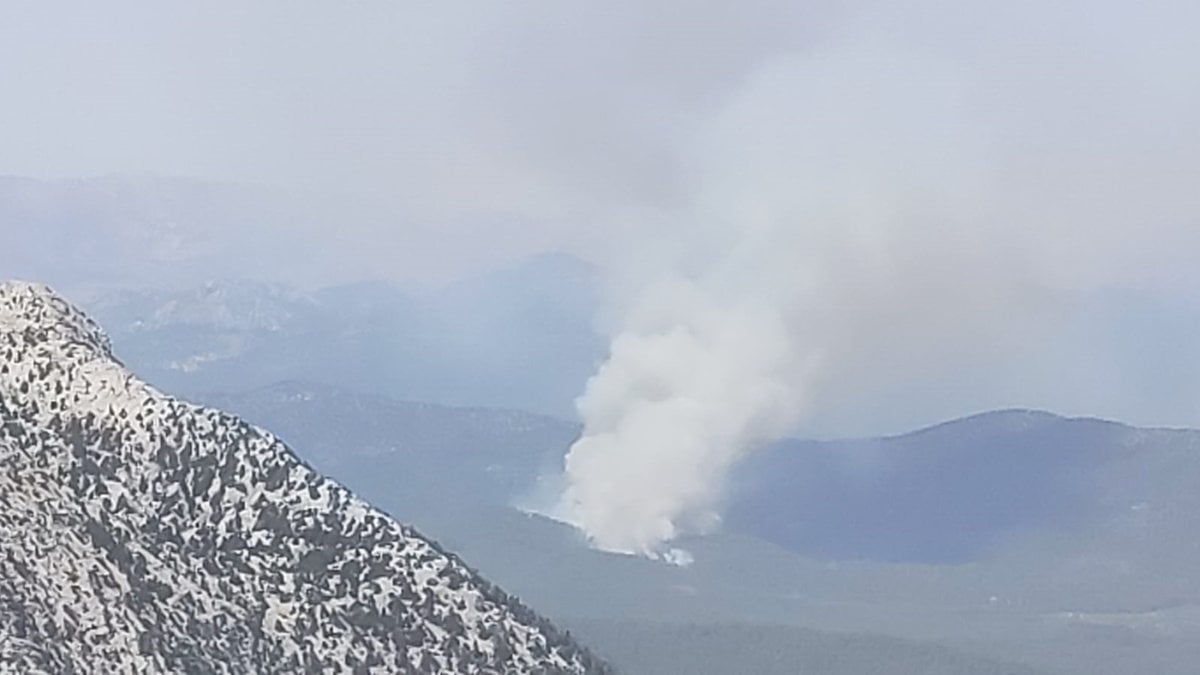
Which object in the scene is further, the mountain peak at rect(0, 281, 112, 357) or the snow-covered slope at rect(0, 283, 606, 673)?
A: the mountain peak at rect(0, 281, 112, 357)

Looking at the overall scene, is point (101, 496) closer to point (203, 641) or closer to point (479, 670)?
point (203, 641)

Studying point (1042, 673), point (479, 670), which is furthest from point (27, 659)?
point (1042, 673)

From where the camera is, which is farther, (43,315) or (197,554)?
(43,315)

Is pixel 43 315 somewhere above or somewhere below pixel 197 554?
above

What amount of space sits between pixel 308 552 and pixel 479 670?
5711 mm

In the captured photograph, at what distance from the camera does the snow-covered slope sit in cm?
4612

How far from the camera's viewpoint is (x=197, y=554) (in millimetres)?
51281

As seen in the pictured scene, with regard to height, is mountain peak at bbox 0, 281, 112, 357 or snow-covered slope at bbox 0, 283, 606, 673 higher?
mountain peak at bbox 0, 281, 112, 357

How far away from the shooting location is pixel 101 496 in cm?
5059

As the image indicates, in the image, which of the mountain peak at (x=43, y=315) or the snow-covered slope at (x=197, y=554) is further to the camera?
the mountain peak at (x=43, y=315)

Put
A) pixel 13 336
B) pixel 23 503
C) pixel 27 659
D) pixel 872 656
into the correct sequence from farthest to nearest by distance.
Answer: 1. pixel 872 656
2. pixel 13 336
3. pixel 23 503
4. pixel 27 659

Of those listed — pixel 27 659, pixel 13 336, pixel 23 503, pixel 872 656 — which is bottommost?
pixel 27 659

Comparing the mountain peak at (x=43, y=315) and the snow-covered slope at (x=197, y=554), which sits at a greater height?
the mountain peak at (x=43, y=315)

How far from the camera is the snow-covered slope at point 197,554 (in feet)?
151
